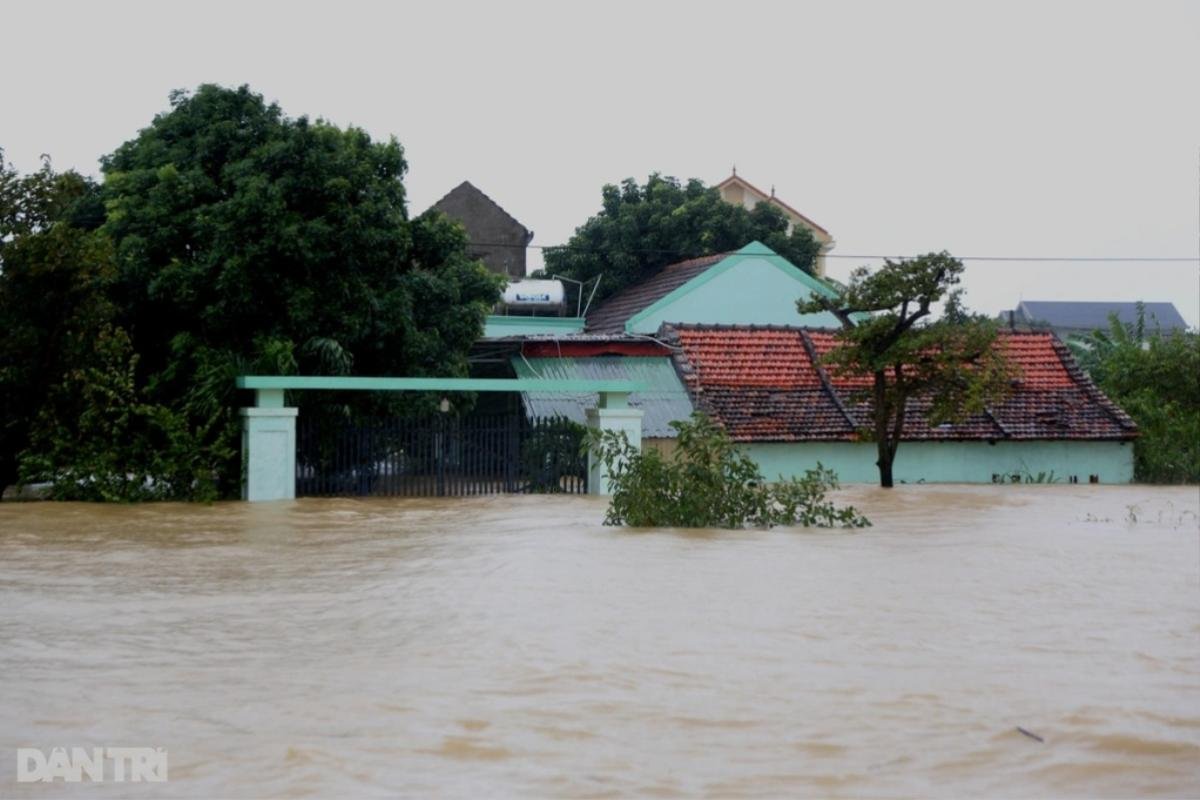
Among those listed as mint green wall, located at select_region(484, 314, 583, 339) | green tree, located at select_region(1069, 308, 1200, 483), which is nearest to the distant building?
mint green wall, located at select_region(484, 314, 583, 339)

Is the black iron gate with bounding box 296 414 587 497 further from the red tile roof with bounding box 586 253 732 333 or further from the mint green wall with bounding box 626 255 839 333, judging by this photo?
the mint green wall with bounding box 626 255 839 333

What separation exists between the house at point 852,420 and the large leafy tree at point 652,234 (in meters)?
12.2

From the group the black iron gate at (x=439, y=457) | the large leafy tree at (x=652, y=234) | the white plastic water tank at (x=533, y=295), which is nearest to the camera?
the black iron gate at (x=439, y=457)

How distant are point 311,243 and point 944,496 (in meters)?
10.9

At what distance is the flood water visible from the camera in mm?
6152

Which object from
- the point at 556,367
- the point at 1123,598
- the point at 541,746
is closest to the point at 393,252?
the point at 556,367

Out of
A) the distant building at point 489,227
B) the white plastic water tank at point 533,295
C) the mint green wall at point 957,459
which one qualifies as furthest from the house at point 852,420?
the distant building at point 489,227

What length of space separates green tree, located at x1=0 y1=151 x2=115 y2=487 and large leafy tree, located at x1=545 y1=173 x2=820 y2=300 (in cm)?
2213

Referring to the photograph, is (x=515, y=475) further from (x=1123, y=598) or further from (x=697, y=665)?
(x=697, y=665)

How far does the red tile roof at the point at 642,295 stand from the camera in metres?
36.4

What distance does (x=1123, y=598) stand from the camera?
11.3 m

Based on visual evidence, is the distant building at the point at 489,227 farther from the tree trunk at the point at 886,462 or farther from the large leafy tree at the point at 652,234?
the tree trunk at the point at 886,462

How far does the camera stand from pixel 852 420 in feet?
92.0

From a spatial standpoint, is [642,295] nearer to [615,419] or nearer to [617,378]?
[617,378]
